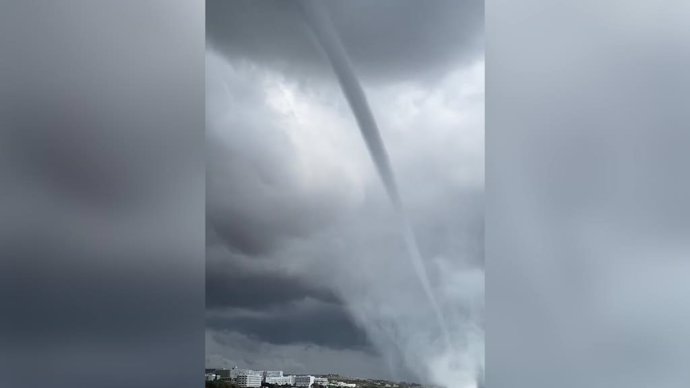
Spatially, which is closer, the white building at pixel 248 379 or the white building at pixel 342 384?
the white building at pixel 342 384

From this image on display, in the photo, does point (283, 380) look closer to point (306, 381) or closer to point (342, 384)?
point (306, 381)

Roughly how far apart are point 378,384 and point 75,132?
7.45 feet

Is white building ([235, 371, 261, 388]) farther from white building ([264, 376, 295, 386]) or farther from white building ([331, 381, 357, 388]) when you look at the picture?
white building ([331, 381, 357, 388])

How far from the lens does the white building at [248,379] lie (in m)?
4.43

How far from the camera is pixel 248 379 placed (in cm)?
445

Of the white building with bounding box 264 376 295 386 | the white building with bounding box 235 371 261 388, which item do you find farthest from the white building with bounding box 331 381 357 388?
the white building with bounding box 235 371 261 388

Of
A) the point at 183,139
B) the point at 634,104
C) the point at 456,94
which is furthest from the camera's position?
the point at 183,139

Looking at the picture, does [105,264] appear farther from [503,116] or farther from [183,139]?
[503,116]

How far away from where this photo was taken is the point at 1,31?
4.36 meters

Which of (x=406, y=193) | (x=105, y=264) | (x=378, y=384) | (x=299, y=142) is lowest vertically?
(x=378, y=384)

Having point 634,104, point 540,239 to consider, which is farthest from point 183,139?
point 634,104

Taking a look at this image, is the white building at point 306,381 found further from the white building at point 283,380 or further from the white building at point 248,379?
the white building at point 248,379

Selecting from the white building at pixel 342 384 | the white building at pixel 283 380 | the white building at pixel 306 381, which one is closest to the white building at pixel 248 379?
the white building at pixel 283 380

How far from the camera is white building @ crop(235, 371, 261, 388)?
14.5 feet
